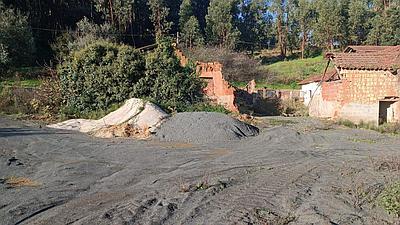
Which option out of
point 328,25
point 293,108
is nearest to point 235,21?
point 328,25

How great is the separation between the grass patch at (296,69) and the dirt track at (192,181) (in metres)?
34.2

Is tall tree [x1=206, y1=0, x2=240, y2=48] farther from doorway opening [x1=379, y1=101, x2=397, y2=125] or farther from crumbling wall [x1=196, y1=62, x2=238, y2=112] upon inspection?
doorway opening [x1=379, y1=101, x2=397, y2=125]

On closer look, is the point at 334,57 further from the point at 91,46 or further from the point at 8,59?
the point at 8,59

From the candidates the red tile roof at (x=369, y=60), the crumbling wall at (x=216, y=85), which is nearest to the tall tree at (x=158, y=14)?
the crumbling wall at (x=216, y=85)

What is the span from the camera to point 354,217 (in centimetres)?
752

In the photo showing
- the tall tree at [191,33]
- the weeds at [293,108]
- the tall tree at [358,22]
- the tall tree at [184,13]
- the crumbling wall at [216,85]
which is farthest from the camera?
the tall tree at [184,13]

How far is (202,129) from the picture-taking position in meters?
19.2

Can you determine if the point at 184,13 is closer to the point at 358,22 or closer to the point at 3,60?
the point at 358,22

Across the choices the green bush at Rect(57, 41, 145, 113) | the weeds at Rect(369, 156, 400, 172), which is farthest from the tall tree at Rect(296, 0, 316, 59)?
the weeds at Rect(369, 156, 400, 172)

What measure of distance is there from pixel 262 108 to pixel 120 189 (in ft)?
95.2

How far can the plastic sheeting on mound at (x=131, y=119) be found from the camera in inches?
813

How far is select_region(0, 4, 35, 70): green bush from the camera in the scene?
3734 cm

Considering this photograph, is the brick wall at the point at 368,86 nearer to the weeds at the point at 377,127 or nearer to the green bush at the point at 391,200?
the weeds at the point at 377,127

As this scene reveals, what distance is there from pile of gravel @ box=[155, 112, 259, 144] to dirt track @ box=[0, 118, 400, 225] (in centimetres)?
109
